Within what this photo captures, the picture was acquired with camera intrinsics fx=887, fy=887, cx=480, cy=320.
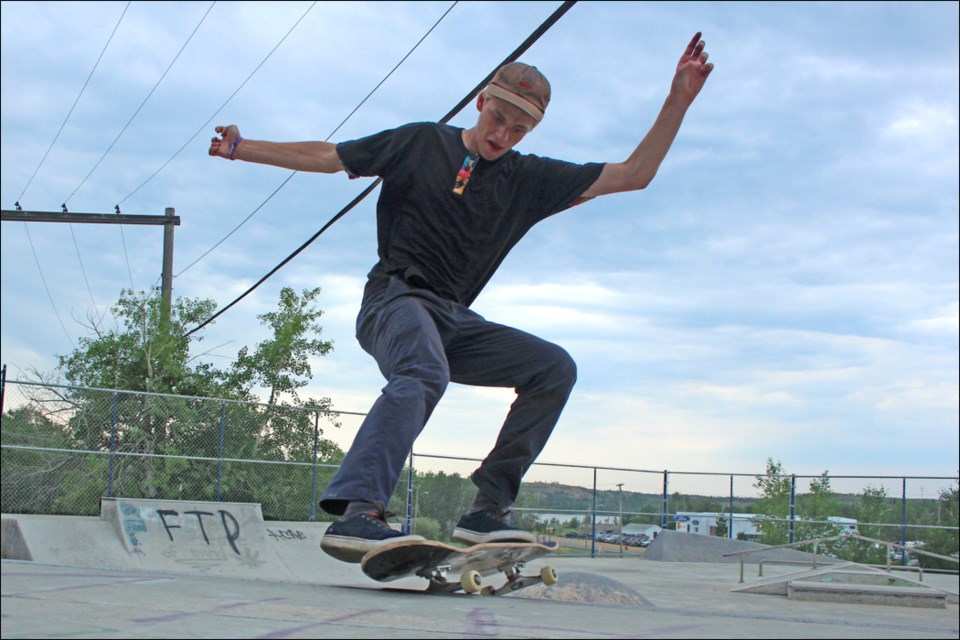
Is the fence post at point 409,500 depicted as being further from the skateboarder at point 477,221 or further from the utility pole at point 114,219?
the skateboarder at point 477,221

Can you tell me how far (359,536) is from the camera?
266 cm

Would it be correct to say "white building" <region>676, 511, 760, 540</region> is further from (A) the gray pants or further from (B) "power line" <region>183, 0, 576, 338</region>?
(A) the gray pants

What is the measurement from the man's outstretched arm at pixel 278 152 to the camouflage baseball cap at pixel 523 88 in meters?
0.63

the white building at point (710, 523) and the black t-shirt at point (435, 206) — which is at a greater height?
the black t-shirt at point (435, 206)

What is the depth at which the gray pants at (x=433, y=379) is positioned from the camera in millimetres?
2729

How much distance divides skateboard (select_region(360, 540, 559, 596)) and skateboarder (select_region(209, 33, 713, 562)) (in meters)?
0.08

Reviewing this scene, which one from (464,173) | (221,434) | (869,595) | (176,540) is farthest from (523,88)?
(221,434)

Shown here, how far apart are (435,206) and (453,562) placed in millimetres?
1249

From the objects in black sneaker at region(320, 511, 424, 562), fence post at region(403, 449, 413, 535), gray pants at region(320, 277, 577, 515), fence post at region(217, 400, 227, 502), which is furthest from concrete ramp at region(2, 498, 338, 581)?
black sneaker at region(320, 511, 424, 562)

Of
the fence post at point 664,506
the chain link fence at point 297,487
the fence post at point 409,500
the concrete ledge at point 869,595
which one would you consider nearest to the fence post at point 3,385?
the chain link fence at point 297,487

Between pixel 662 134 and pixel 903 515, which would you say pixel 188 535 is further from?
pixel 903 515

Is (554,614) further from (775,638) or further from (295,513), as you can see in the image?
(295,513)

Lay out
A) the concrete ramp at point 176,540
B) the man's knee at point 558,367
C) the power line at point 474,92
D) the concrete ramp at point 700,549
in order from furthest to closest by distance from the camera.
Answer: the concrete ramp at point 700,549, the concrete ramp at point 176,540, the power line at point 474,92, the man's knee at point 558,367

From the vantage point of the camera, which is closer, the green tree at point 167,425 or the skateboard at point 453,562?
the skateboard at point 453,562
